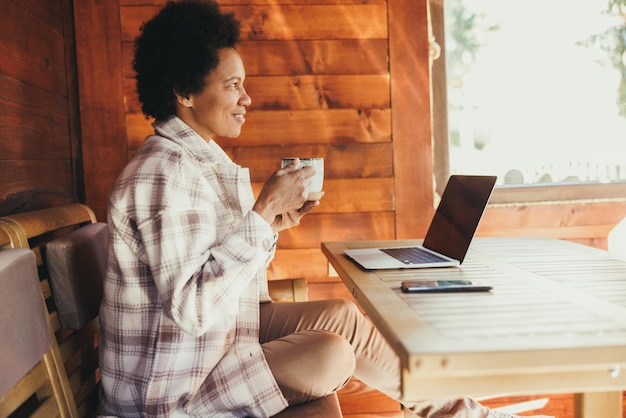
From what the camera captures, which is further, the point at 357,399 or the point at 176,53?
the point at 357,399

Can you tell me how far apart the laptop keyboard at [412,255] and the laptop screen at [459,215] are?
1.3 inches

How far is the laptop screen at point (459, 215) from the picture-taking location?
1.40 meters

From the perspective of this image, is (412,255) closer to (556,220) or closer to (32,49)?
(556,220)

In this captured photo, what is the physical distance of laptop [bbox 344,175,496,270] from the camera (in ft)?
4.57

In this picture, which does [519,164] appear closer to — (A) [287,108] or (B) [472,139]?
(B) [472,139]

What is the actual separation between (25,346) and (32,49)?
3.33ft

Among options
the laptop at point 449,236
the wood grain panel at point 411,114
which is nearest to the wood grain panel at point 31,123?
the laptop at point 449,236

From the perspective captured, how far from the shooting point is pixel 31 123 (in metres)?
1.62

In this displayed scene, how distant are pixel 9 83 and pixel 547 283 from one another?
52.2 inches

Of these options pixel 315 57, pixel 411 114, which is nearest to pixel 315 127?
pixel 315 57

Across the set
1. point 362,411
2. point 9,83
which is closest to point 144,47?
point 9,83

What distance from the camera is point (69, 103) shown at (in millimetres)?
2066

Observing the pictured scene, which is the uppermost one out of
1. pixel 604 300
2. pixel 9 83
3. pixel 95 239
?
pixel 9 83

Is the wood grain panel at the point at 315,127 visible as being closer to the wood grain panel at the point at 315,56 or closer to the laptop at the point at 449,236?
the wood grain panel at the point at 315,56
